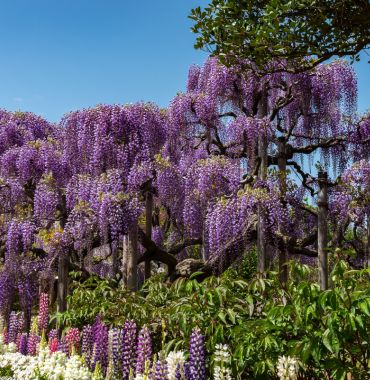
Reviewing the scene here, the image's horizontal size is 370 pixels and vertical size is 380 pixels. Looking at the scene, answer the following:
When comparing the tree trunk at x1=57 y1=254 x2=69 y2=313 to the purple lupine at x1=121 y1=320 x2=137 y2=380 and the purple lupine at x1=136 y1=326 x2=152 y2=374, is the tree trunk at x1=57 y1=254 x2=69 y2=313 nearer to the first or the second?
the purple lupine at x1=121 y1=320 x2=137 y2=380

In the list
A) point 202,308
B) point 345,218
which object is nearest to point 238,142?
point 345,218

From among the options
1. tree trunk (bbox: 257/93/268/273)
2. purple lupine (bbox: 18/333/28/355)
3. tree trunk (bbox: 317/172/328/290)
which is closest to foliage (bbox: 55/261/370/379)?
tree trunk (bbox: 317/172/328/290)

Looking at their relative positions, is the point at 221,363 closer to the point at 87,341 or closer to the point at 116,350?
the point at 116,350

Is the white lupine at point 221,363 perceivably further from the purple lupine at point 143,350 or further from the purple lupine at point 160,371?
the purple lupine at point 143,350

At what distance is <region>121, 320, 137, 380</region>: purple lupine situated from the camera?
4.87 meters

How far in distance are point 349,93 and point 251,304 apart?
7173mm

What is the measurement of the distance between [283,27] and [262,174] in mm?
4043

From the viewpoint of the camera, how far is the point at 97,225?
8.99m

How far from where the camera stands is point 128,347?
16.1 feet

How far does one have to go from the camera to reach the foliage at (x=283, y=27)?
5.16 metres

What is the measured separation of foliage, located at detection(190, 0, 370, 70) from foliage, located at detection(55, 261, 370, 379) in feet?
7.81

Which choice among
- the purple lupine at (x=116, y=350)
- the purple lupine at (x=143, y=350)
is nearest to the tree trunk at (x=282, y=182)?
the purple lupine at (x=116, y=350)

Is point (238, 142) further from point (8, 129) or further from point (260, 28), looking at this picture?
point (8, 129)

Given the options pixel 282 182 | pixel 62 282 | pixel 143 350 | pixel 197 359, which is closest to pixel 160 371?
pixel 197 359
